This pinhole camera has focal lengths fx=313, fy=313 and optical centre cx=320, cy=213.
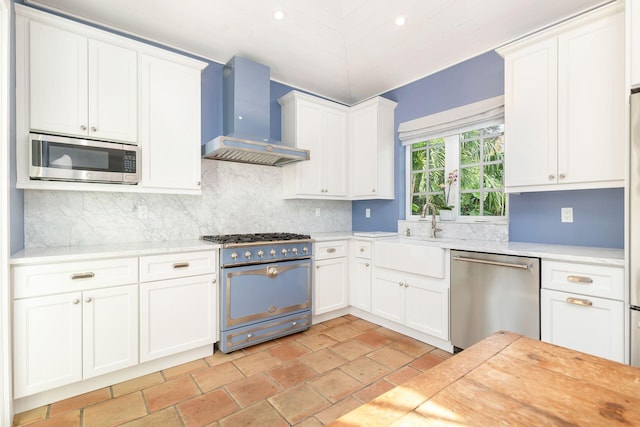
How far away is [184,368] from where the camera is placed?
241 centimetres

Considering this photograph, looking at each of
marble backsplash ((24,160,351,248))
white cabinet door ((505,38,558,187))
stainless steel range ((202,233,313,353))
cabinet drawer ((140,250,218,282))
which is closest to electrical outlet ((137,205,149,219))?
marble backsplash ((24,160,351,248))

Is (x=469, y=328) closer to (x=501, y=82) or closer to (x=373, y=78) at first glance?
(x=501, y=82)

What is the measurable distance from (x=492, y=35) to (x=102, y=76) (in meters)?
3.20

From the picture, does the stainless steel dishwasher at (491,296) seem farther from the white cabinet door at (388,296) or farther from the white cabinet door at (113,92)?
the white cabinet door at (113,92)

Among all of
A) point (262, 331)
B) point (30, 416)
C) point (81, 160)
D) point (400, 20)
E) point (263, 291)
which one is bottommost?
point (30, 416)

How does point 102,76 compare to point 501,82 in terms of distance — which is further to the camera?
point 501,82

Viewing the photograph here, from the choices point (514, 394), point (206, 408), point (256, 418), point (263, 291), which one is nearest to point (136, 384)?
point (206, 408)

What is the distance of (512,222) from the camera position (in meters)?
2.79

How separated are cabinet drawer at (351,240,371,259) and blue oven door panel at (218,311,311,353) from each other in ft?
2.72

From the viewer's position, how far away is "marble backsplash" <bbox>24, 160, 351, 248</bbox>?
2383mm

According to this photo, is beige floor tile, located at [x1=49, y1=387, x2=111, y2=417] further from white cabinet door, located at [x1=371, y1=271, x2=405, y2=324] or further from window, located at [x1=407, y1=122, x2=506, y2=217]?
window, located at [x1=407, y1=122, x2=506, y2=217]

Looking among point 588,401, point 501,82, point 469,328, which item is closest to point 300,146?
point 501,82

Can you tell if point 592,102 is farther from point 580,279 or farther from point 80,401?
point 80,401

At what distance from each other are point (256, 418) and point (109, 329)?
117cm
